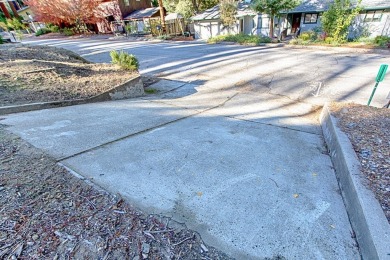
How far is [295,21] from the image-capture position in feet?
63.2

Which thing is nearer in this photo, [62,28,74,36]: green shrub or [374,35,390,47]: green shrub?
[374,35,390,47]: green shrub

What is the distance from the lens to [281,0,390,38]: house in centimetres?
1399

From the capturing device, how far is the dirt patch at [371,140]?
1.97 meters

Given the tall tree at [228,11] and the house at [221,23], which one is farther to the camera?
the house at [221,23]

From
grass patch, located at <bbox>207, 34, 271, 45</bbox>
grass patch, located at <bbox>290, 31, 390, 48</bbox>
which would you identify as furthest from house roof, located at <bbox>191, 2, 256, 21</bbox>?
grass patch, located at <bbox>290, 31, 390, 48</bbox>

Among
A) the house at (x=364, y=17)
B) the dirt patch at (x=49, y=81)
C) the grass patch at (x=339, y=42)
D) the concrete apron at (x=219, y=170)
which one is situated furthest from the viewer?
the house at (x=364, y=17)

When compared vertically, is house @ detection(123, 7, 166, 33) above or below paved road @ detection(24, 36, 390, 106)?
above

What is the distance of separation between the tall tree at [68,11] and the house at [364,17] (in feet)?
91.0

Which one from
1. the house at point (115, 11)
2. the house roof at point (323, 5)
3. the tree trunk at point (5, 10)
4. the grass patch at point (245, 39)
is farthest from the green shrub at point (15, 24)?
the house roof at point (323, 5)

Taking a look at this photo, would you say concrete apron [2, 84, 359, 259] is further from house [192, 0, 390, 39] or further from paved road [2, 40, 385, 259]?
house [192, 0, 390, 39]

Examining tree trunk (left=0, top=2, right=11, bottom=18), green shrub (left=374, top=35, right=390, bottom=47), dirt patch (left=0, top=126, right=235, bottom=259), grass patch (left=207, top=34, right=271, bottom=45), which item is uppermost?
tree trunk (left=0, top=2, right=11, bottom=18)

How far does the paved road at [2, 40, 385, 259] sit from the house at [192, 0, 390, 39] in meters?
12.9

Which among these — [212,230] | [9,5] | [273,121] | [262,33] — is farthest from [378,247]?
[9,5]

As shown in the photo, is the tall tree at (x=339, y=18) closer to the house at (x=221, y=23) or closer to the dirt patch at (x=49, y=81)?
the house at (x=221, y=23)
